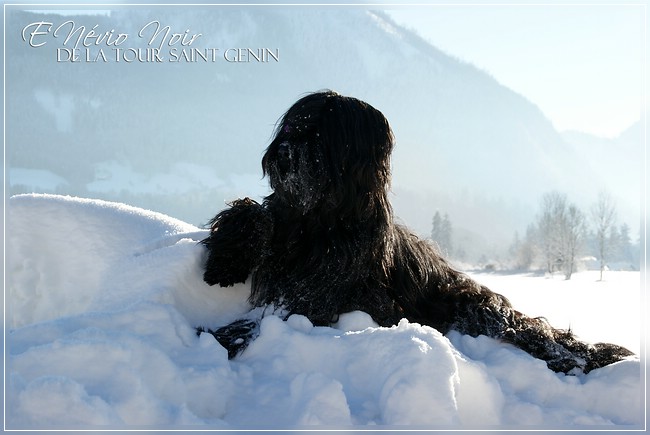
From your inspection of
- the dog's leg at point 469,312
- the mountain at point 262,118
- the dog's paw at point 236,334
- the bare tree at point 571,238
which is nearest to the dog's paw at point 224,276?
the dog's paw at point 236,334

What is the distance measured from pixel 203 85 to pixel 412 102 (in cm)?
5311

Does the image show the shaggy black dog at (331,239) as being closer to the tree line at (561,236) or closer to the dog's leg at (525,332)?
the dog's leg at (525,332)

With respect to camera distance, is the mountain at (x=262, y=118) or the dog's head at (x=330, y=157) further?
the mountain at (x=262, y=118)

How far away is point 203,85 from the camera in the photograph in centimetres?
16250

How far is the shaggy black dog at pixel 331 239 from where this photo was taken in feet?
11.0

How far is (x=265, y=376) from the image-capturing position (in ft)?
8.42

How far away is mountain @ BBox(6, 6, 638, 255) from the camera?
130 m

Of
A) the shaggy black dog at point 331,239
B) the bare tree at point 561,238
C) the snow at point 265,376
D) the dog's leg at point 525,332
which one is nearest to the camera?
the snow at point 265,376

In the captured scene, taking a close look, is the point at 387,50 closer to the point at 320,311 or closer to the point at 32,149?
the point at 32,149

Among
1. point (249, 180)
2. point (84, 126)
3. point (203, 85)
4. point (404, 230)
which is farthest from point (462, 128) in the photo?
point (404, 230)

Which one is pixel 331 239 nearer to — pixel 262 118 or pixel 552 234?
pixel 552 234

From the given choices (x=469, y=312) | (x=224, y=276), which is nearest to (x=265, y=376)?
(x=224, y=276)

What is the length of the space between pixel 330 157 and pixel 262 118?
6139 inches

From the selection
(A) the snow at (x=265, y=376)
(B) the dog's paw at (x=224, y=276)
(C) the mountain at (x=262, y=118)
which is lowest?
(A) the snow at (x=265, y=376)
